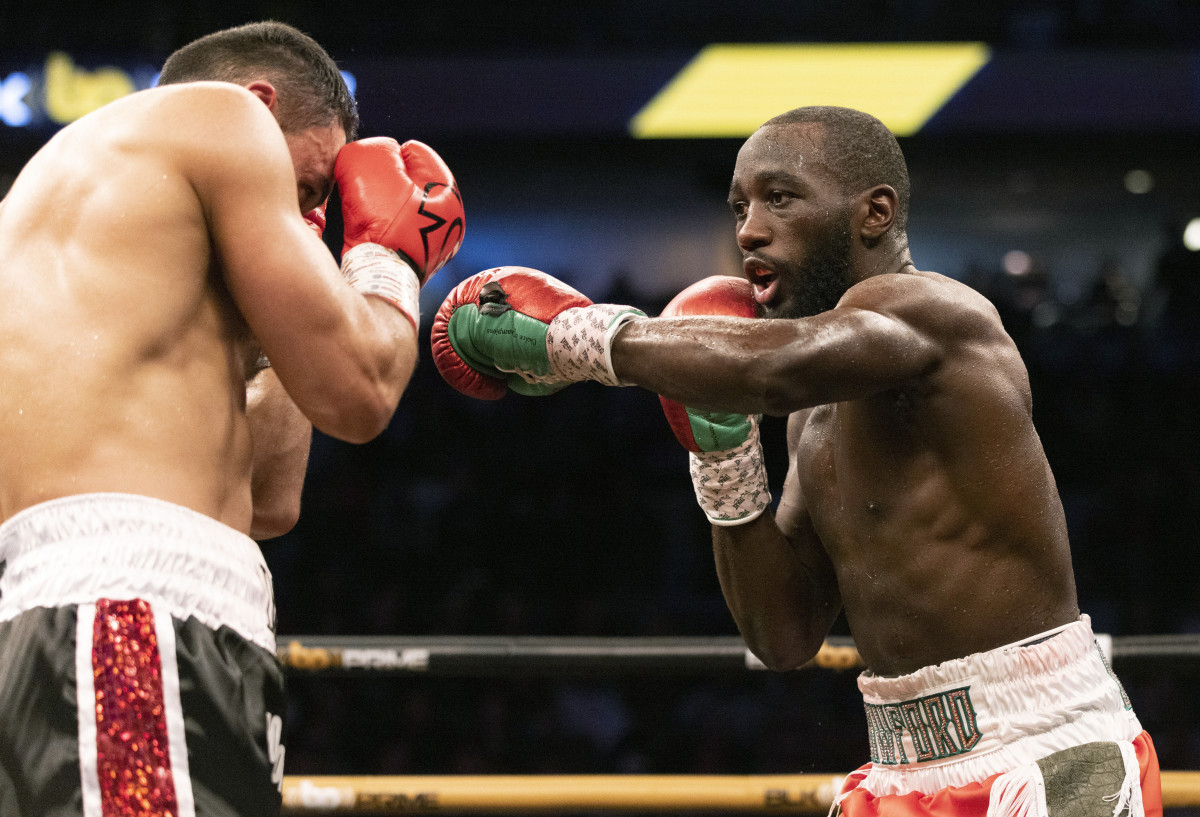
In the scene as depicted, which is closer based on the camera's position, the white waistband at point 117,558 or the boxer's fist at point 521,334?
the white waistband at point 117,558

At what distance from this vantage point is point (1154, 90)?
6.18m

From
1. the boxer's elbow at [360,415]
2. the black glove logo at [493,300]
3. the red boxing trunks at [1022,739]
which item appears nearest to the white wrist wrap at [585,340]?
the black glove logo at [493,300]

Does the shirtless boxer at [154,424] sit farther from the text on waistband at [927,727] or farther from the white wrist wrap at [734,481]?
the text on waistband at [927,727]

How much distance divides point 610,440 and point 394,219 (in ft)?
16.0

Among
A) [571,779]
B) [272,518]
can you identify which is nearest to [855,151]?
[272,518]

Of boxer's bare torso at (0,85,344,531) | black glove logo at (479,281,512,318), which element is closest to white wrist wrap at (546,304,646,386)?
black glove logo at (479,281,512,318)

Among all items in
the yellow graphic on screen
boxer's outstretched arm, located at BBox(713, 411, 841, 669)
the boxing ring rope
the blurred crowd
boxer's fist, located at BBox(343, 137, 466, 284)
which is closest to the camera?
boxer's fist, located at BBox(343, 137, 466, 284)

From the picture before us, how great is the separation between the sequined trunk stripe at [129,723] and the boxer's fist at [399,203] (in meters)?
0.61

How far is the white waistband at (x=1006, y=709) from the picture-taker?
1673 mm

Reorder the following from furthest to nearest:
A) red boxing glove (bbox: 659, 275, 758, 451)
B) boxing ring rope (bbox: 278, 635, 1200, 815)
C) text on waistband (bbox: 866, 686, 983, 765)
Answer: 1. boxing ring rope (bbox: 278, 635, 1200, 815)
2. red boxing glove (bbox: 659, 275, 758, 451)
3. text on waistband (bbox: 866, 686, 983, 765)

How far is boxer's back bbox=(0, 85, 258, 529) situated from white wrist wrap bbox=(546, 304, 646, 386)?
1.78 feet

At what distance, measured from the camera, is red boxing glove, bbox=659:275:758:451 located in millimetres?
1932

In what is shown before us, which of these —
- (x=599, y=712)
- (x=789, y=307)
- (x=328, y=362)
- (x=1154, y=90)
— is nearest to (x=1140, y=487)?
(x=1154, y=90)

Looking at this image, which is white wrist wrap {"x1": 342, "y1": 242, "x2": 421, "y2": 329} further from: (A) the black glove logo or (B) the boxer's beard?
(B) the boxer's beard
